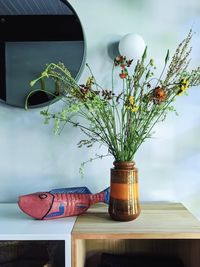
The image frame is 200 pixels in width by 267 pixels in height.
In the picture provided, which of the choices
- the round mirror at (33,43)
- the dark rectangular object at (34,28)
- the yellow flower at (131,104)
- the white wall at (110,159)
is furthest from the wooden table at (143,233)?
the dark rectangular object at (34,28)

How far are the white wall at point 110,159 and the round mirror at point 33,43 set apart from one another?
0.17 ft

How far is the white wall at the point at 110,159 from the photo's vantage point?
1.24m

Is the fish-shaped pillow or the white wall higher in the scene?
the white wall

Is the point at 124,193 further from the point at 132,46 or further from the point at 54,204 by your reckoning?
the point at 132,46

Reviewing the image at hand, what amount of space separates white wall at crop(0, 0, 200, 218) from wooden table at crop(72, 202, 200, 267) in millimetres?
115

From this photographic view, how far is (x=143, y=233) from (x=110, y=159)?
42 centimetres

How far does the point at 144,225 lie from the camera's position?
0.94 metres

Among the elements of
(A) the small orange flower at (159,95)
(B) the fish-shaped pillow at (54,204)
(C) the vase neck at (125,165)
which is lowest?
(B) the fish-shaped pillow at (54,204)

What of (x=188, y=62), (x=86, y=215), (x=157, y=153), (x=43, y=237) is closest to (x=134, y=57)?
(x=188, y=62)

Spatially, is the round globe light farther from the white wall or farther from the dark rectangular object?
the dark rectangular object

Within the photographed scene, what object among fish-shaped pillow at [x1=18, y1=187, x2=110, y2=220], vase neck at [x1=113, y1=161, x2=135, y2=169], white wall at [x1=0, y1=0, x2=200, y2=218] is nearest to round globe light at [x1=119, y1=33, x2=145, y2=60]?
white wall at [x1=0, y1=0, x2=200, y2=218]

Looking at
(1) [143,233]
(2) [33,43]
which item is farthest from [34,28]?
(1) [143,233]

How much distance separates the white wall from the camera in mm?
1237

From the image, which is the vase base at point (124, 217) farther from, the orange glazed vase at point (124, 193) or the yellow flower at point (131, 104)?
the yellow flower at point (131, 104)
